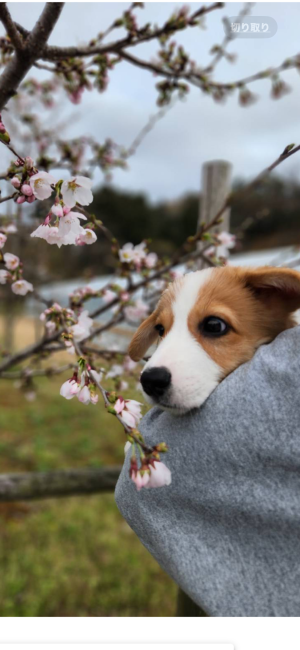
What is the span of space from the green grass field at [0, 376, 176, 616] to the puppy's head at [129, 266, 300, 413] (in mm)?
1730

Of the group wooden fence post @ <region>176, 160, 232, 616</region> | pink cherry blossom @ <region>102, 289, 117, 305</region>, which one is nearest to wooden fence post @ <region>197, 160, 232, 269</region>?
wooden fence post @ <region>176, 160, 232, 616</region>

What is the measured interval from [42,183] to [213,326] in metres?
0.40

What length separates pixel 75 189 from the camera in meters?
0.73

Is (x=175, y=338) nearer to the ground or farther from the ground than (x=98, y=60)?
nearer to the ground

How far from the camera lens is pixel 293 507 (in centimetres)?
75

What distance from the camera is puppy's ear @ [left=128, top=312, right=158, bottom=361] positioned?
107cm

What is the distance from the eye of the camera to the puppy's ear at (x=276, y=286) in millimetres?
904

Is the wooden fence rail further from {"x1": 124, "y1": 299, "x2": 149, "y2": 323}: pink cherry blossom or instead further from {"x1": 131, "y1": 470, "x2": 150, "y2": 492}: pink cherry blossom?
{"x1": 131, "y1": 470, "x2": 150, "y2": 492}: pink cherry blossom

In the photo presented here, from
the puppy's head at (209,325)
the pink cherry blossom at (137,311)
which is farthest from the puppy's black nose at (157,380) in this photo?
the pink cherry blossom at (137,311)

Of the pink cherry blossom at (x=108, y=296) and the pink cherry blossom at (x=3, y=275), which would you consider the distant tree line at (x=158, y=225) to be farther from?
the pink cherry blossom at (x=3, y=275)

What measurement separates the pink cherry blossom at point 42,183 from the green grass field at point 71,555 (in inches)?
77.0
